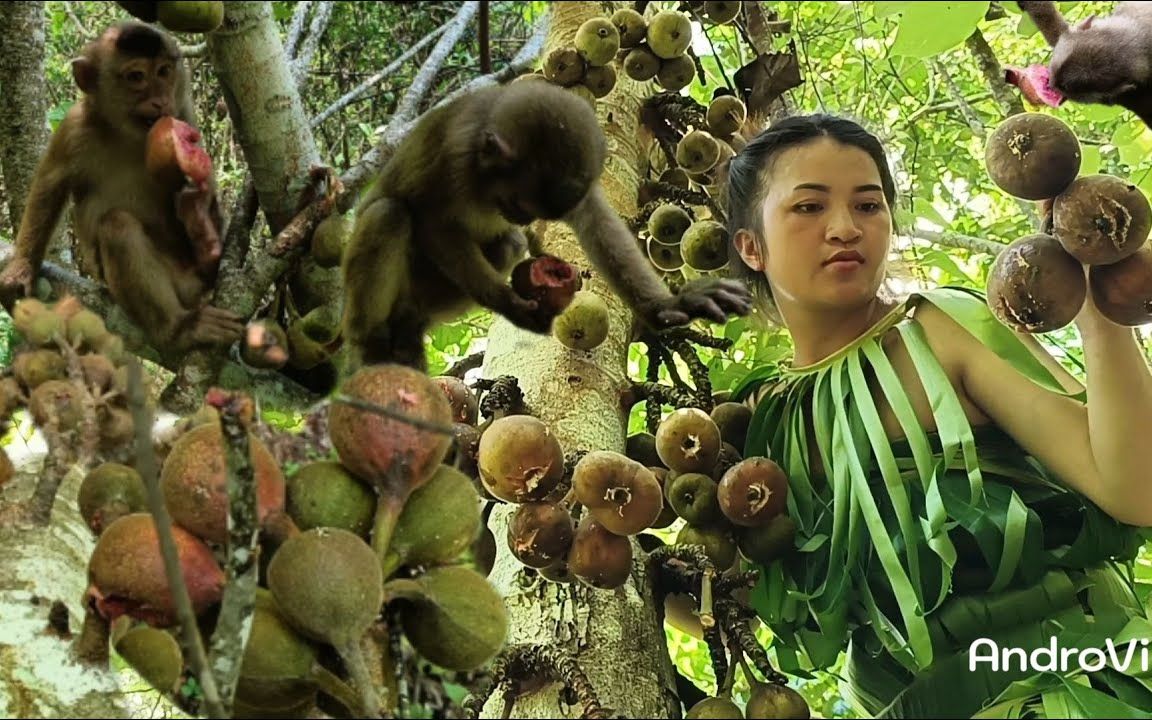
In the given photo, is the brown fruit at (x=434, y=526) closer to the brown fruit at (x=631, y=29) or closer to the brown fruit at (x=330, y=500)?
the brown fruit at (x=330, y=500)

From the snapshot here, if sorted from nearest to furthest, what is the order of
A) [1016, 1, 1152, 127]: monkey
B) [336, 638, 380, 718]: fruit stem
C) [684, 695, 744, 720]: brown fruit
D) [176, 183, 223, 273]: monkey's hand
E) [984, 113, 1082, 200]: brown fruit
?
[336, 638, 380, 718]: fruit stem → [176, 183, 223, 273]: monkey's hand → [684, 695, 744, 720]: brown fruit → [1016, 1, 1152, 127]: monkey → [984, 113, 1082, 200]: brown fruit

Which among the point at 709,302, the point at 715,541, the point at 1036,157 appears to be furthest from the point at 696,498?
the point at 1036,157

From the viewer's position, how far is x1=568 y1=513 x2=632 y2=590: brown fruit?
1611 millimetres

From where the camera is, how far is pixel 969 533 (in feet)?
5.43

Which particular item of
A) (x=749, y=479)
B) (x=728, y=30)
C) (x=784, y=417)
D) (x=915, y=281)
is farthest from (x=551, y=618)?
(x=728, y=30)

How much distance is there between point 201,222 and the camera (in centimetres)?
118

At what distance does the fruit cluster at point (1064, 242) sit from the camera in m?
1.43

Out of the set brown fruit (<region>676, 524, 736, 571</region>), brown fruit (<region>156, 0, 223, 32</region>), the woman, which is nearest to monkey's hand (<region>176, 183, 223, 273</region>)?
brown fruit (<region>156, 0, 223, 32</region>)

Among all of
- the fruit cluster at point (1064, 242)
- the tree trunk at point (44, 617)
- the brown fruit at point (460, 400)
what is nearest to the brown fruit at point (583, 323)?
the brown fruit at point (460, 400)

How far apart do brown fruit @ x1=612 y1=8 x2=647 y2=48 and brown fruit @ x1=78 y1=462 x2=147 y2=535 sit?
191 centimetres

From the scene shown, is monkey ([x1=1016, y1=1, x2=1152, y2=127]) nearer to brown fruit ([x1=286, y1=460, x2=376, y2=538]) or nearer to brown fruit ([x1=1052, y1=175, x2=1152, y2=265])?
brown fruit ([x1=1052, y1=175, x2=1152, y2=265])

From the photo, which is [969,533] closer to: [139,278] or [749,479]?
[749,479]

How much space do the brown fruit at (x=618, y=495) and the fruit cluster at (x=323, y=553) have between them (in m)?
0.68

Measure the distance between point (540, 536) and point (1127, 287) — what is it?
3.06 feet
